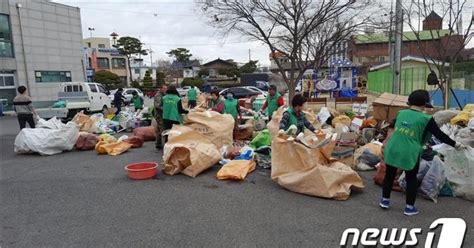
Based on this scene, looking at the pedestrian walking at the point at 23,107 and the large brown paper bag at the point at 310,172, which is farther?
the pedestrian walking at the point at 23,107

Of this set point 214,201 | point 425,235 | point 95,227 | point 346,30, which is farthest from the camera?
point 346,30

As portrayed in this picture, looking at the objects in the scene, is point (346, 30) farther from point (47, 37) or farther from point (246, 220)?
point (47, 37)

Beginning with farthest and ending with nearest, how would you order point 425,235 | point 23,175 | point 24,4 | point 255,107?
1. point 24,4
2. point 255,107
3. point 23,175
4. point 425,235

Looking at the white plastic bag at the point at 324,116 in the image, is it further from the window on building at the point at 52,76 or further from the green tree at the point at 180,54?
the green tree at the point at 180,54

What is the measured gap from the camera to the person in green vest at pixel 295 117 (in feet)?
17.1

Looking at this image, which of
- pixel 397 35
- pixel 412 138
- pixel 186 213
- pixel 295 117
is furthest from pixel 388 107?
pixel 397 35

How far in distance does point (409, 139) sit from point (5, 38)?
2488 centimetres

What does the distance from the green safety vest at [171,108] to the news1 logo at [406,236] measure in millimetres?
4541

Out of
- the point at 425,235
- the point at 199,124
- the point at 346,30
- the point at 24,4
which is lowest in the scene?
the point at 425,235

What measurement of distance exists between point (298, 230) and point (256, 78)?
37927 mm

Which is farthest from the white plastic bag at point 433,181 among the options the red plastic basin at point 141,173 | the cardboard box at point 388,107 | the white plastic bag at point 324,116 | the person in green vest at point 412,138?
the white plastic bag at point 324,116

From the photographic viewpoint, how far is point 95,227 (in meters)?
3.77

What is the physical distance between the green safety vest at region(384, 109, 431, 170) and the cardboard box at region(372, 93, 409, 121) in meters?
4.05

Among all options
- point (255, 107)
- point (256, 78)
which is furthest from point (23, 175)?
point (256, 78)
